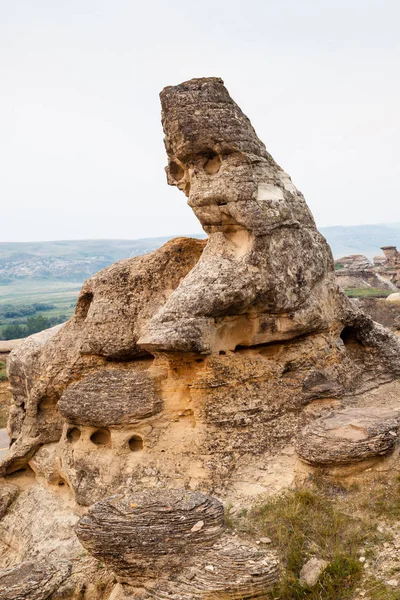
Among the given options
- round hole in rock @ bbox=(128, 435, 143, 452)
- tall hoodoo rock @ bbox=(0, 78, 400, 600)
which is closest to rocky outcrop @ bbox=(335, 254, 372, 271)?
tall hoodoo rock @ bbox=(0, 78, 400, 600)

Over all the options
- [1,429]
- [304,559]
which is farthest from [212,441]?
[1,429]

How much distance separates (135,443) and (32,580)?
8.98 ft

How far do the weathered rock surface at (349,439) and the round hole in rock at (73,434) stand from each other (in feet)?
13.1

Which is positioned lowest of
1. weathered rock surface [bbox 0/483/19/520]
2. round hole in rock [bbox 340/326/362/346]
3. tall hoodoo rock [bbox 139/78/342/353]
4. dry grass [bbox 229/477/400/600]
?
weathered rock surface [bbox 0/483/19/520]

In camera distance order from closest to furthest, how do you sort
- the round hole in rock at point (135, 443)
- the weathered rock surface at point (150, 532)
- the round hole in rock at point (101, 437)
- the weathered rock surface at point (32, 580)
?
the weathered rock surface at point (150, 532), the weathered rock surface at point (32, 580), the round hole in rock at point (135, 443), the round hole in rock at point (101, 437)

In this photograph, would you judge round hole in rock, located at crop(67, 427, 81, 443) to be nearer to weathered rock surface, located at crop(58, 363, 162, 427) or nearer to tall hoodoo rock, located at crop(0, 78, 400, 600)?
tall hoodoo rock, located at crop(0, 78, 400, 600)

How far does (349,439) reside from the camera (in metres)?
8.05

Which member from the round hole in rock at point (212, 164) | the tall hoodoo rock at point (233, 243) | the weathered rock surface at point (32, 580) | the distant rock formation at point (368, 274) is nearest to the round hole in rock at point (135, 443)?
the tall hoodoo rock at point (233, 243)

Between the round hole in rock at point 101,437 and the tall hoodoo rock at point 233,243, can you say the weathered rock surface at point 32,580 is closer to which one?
the round hole in rock at point 101,437

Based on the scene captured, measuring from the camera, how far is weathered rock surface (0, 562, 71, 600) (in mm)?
7250

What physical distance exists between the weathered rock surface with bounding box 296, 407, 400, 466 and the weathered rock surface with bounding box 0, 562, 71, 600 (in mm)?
3443

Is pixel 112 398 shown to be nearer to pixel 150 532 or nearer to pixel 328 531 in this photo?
pixel 150 532

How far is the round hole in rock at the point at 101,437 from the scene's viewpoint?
10.1 meters

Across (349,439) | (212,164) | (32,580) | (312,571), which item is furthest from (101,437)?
(212,164)
